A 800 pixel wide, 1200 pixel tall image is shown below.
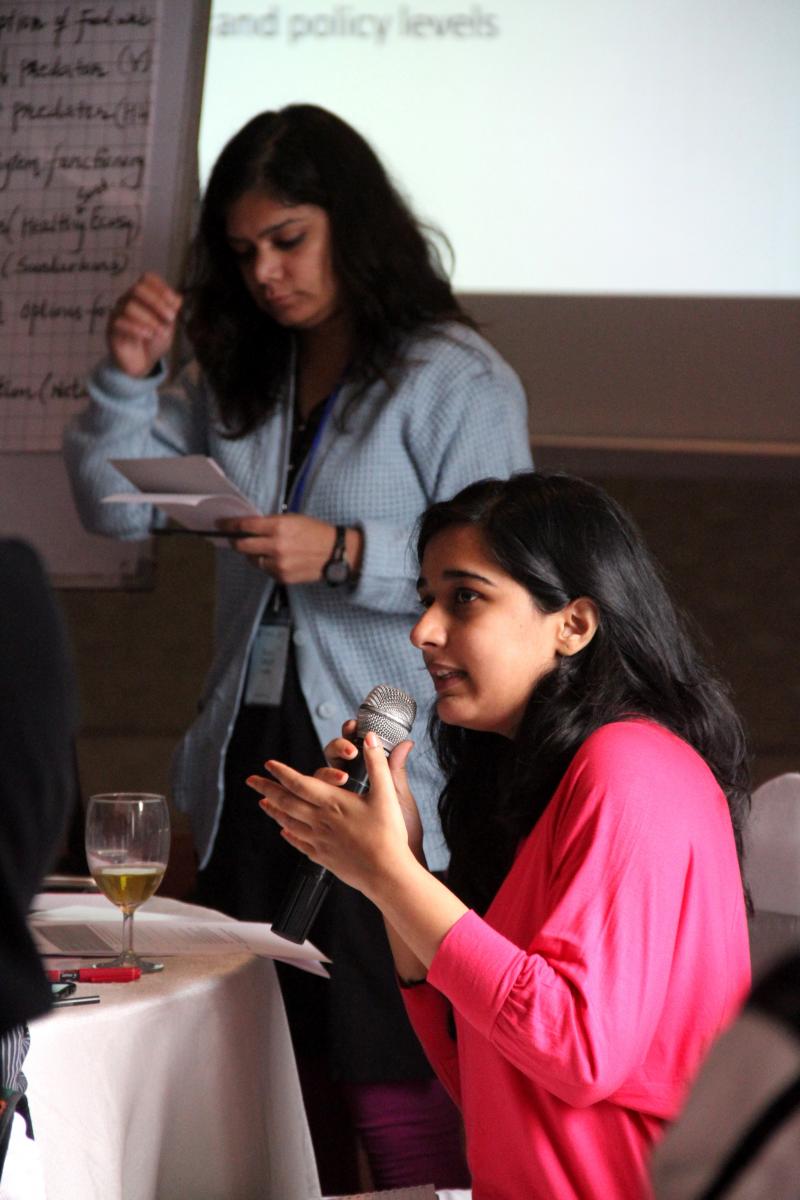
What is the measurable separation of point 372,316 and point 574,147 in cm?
95

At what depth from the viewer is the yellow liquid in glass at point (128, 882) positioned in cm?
128

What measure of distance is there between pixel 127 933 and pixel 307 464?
2.80ft

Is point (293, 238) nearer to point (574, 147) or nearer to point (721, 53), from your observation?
point (574, 147)

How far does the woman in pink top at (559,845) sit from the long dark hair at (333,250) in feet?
2.27

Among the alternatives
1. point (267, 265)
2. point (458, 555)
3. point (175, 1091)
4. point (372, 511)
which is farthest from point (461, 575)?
point (267, 265)

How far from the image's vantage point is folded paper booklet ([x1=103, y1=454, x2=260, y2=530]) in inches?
69.4

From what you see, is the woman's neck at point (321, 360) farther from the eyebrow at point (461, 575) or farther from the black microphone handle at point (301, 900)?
the black microphone handle at point (301, 900)

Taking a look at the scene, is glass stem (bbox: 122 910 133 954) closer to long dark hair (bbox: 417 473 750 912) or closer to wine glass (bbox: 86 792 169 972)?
wine glass (bbox: 86 792 169 972)

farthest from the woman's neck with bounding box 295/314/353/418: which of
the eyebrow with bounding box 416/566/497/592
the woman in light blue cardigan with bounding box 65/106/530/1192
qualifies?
the eyebrow with bounding box 416/566/497/592

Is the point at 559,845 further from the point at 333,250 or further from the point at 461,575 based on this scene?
the point at 333,250

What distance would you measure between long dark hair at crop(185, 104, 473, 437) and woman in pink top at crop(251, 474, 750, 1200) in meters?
0.69

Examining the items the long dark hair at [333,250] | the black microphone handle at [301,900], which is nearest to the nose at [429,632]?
the black microphone handle at [301,900]

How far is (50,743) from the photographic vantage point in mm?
638

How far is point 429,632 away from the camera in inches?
48.5
